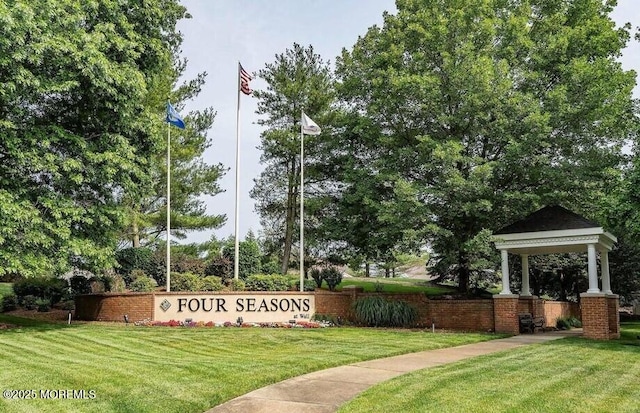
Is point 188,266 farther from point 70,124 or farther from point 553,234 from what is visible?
point 553,234

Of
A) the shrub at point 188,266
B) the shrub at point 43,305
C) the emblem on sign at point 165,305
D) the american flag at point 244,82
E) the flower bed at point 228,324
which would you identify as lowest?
the flower bed at point 228,324

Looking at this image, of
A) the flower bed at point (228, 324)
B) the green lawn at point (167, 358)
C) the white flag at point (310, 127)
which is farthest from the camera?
the white flag at point (310, 127)

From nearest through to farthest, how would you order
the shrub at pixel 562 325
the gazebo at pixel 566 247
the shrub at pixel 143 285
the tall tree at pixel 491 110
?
the gazebo at pixel 566 247, the tall tree at pixel 491 110, the shrub at pixel 143 285, the shrub at pixel 562 325

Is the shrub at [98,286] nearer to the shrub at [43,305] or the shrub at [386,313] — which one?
the shrub at [43,305]

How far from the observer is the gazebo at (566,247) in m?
15.1

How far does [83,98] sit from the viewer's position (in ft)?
50.5

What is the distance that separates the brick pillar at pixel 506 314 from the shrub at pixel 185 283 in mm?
9828

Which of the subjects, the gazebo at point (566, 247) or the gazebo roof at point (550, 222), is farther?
the gazebo roof at point (550, 222)

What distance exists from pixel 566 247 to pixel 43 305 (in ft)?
61.3

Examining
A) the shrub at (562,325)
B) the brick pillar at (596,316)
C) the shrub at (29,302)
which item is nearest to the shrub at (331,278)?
the shrub at (562,325)

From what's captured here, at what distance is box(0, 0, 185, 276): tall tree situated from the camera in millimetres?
12914

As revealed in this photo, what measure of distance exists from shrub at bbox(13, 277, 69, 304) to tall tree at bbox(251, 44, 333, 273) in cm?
1035

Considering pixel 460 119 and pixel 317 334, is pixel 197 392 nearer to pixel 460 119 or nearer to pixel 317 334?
pixel 317 334

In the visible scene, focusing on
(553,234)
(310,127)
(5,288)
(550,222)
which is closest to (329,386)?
(553,234)
